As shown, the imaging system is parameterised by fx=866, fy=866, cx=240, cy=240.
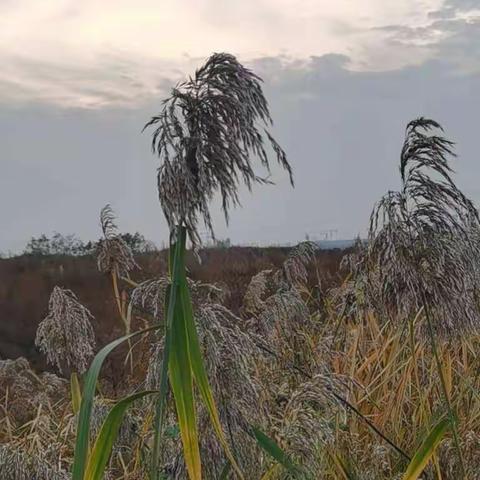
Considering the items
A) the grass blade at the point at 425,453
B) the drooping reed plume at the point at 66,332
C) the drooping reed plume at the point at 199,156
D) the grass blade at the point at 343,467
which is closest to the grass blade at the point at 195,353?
the drooping reed plume at the point at 199,156

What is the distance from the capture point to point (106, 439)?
1416 millimetres

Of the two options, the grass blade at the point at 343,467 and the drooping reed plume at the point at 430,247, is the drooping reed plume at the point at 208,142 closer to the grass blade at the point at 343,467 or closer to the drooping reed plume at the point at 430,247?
the drooping reed plume at the point at 430,247

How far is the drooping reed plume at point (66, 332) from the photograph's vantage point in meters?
2.48

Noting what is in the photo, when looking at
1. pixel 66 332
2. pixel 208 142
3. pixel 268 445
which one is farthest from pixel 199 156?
pixel 66 332

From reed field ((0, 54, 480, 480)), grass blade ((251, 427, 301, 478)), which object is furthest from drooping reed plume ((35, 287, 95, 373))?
grass blade ((251, 427, 301, 478))

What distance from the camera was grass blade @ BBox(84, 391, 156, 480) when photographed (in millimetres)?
1394

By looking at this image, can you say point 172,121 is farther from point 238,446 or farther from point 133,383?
point 133,383

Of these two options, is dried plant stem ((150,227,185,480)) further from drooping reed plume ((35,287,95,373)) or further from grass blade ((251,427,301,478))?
drooping reed plume ((35,287,95,373))

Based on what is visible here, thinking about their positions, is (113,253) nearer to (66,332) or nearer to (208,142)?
(66,332)

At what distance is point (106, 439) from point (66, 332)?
1.10m

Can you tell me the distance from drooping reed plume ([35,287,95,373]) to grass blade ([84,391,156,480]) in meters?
1.05

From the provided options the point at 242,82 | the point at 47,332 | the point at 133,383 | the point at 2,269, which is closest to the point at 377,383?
the point at 133,383

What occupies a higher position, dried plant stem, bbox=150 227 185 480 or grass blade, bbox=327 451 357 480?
dried plant stem, bbox=150 227 185 480

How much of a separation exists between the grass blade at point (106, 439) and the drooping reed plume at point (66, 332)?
1052mm
